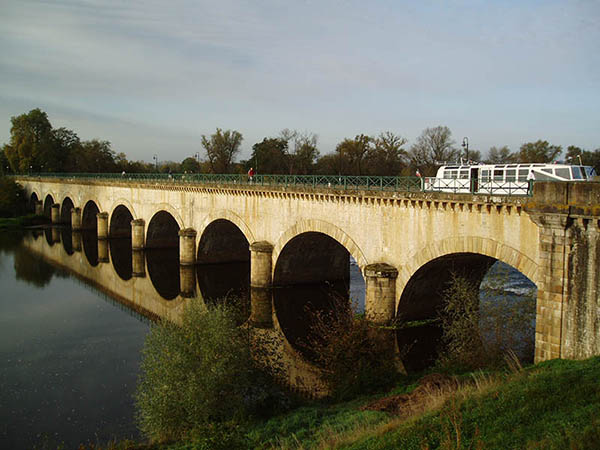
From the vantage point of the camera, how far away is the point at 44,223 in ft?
217

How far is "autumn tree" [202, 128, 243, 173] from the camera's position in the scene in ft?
233

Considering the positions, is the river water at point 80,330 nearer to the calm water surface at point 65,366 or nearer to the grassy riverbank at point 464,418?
the calm water surface at point 65,366

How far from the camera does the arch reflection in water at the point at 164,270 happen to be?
30289mm

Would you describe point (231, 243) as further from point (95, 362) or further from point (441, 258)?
point (441, 258)

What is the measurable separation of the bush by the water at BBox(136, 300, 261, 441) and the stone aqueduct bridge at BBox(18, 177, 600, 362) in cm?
752

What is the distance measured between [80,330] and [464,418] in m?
19.0

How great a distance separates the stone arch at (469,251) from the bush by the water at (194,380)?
24.6 ft

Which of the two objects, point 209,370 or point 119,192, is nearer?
point 209,370

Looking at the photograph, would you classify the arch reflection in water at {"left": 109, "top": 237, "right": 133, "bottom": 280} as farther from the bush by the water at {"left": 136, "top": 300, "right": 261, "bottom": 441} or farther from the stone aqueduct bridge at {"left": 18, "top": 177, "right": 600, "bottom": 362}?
the bush by the water at {"left": 136, "top": 300, "right": 261, "bottom": 441}

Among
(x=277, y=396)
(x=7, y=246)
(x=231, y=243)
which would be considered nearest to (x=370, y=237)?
(x=277, y=396)

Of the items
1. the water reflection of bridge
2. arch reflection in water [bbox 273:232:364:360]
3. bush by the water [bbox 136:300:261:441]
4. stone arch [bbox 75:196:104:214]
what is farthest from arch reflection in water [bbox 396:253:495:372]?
stone arch [bbox 75:196:104:214]

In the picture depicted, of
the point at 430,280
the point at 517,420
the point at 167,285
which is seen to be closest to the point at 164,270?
the point at 167,285

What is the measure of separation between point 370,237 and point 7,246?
41.6m

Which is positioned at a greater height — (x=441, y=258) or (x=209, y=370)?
(x=441, y=258)
